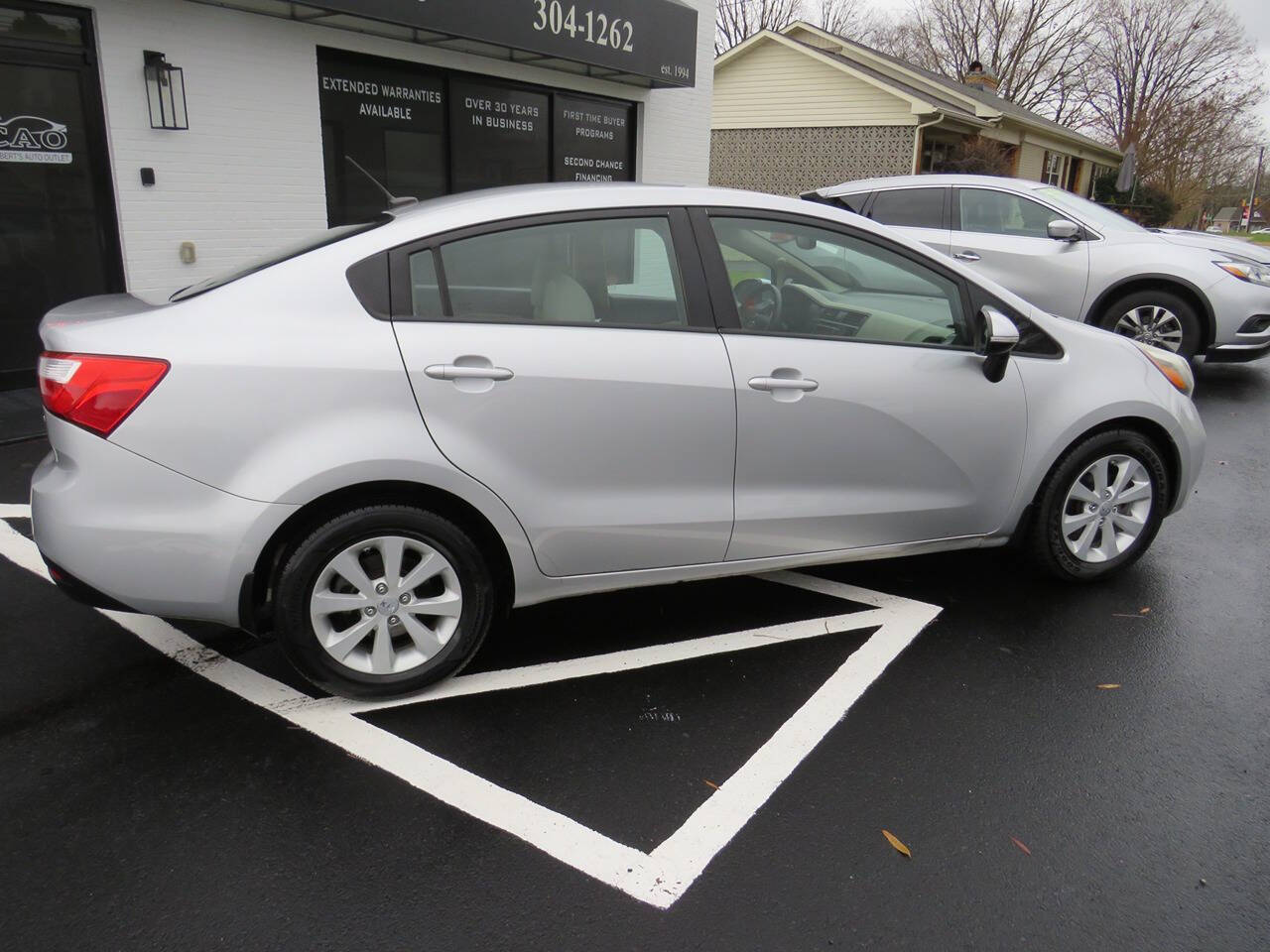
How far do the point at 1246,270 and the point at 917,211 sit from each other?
9.40ft

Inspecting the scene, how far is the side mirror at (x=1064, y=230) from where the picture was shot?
833cm

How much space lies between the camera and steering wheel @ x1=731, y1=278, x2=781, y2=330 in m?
3.38

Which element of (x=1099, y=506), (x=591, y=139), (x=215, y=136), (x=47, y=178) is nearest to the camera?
(x=1099, y=506)

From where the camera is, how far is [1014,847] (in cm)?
248

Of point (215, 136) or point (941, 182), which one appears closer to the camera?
point (215, 136)

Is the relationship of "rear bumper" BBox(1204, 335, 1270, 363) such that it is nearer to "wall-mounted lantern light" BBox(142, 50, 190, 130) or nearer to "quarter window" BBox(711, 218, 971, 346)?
"quarter window" BBox(711, 218, 971, 346)

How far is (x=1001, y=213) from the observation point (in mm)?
8914

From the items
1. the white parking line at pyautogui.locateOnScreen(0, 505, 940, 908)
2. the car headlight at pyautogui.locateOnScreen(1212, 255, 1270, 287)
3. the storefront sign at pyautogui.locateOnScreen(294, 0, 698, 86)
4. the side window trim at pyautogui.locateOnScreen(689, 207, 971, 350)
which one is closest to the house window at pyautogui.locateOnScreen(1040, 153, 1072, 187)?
the car headlight at pyautogui.locateOnScreen(1212, 255, 1270, 287)

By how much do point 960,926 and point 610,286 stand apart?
2142mm

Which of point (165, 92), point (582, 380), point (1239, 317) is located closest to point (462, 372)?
point (582, 380)

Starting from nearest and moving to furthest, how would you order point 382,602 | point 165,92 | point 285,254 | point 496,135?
point 382,602 < point 285,254 < point 165,92 < point 496,135

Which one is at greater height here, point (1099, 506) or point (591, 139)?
point (591, 139)

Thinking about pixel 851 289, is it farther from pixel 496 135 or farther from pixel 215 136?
pixel 496 135

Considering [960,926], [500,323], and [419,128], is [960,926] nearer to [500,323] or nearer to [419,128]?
[500,323]
